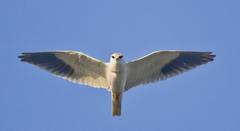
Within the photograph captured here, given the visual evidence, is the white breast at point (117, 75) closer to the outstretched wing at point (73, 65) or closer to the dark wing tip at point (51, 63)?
the outstretched wing at point (73, 65)

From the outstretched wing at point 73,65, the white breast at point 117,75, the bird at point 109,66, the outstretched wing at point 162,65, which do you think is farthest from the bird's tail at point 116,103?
the outstretched wing at point 162,65

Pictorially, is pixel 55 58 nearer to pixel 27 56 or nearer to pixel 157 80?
pixel 27 56

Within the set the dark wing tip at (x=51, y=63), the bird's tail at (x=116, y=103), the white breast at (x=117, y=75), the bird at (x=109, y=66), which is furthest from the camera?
the dark wing tip at (x=51, y=63)

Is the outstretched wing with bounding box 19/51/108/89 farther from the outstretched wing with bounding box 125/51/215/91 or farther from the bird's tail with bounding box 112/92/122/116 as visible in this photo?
the outstretched wing with bounding box 125/51/215/91

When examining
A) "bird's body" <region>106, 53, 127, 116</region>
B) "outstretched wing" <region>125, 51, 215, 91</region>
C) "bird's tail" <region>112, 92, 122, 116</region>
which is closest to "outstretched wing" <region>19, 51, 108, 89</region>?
"bird's body" <region>106, 53, 127, 116</region>

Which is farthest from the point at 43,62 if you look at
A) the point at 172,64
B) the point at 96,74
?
the point at 172,64

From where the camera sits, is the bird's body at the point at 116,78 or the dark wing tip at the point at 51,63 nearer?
the bird's body at the point at 116,78

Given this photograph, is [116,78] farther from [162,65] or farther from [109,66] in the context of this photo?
[162,65]

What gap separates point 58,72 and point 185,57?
4147 mm

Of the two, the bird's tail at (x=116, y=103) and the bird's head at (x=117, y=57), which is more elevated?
the bird's head at (x=117, y=57)

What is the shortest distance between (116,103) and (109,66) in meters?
1.12

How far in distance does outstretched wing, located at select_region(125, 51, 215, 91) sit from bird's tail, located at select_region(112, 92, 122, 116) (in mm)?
861

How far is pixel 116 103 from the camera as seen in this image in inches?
537

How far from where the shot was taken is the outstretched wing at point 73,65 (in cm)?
1432
